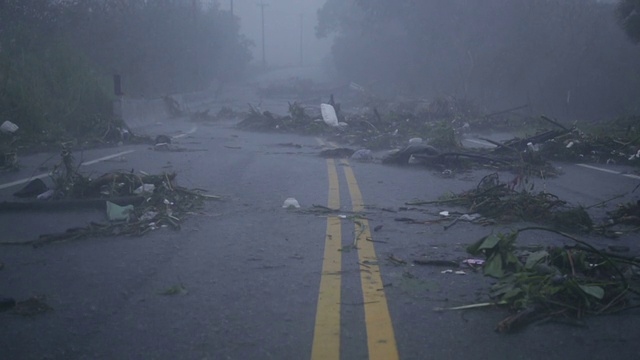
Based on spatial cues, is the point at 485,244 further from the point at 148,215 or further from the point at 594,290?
the point at 148,215

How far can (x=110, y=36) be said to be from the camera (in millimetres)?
33125

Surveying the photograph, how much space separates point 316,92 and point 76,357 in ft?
162

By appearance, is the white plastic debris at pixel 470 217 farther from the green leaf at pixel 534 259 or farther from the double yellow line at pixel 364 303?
the green leaf at pixel 534 259

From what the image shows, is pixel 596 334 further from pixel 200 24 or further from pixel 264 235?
pixel 200 24

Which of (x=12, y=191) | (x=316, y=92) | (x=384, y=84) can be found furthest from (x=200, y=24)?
(x=12, y=191)

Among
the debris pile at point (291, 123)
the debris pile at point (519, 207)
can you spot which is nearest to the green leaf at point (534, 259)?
the debris pile at point (519, 207)

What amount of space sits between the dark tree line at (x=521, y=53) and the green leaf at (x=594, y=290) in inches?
825

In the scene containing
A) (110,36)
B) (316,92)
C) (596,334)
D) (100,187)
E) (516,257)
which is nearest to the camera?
(596,334)

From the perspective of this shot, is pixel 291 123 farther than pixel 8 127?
Yes

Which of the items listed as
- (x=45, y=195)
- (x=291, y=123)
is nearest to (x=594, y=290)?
(x=45, y=195)

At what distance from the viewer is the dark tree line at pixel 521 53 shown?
31.9 m

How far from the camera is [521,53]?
35.5m

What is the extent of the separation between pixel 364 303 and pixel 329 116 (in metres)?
17.0

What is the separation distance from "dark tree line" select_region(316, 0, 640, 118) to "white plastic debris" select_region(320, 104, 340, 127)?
10.5 meters
